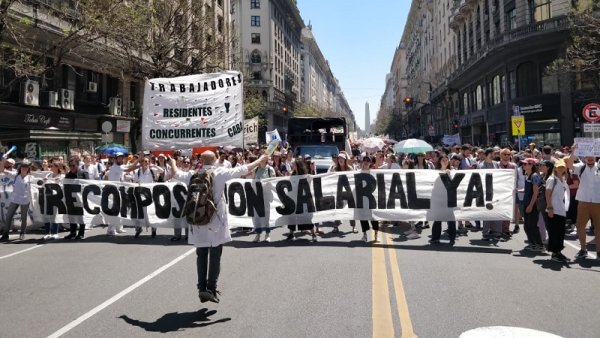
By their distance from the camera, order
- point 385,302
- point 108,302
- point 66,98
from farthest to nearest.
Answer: point 66,98
point 108,302
point 385,302

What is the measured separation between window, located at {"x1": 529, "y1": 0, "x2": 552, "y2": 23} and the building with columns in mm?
26

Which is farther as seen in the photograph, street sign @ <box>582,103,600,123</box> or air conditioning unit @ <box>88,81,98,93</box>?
air conditioning unit @ <box>88,81,98,93</box>

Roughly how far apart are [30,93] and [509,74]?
107 ft

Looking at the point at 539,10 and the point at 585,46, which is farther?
the point at 539,10

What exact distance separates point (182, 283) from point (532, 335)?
483 centimetres

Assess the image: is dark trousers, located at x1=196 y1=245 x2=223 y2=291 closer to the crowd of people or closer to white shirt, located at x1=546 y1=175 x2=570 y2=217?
the crowd of people

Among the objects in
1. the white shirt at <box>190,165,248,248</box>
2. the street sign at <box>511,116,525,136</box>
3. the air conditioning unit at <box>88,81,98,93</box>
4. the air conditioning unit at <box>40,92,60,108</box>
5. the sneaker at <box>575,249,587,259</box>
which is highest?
the air conditioning unit at <box>88,81,98,93</box>

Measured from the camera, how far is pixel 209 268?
18.8ft

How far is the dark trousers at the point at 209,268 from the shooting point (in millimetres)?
5680

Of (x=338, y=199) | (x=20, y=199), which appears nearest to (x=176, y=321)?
(x=338, y=199)

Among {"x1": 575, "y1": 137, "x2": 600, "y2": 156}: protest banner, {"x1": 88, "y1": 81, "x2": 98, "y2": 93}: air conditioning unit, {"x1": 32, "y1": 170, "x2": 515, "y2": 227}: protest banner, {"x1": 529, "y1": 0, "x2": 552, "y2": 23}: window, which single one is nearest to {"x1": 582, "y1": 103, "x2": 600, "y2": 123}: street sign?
{"x1": 575, "y1": 137, "x2": 600, "y2": 156}: protest banner

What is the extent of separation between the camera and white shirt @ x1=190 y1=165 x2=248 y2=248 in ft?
18.8

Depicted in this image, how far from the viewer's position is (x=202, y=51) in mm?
28344

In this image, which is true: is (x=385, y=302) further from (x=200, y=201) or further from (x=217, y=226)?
(x=200, y=201)
